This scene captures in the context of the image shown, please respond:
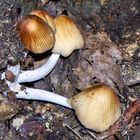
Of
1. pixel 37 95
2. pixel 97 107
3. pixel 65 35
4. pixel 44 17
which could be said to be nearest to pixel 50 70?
pixel 37 95

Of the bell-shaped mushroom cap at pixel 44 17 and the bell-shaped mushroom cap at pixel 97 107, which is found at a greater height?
the bell-shaped mushroom cap at pixel 44 17

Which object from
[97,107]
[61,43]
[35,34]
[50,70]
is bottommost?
[97,107]

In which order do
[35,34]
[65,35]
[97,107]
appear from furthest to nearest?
[65,35] < [97,107] < [35,34]

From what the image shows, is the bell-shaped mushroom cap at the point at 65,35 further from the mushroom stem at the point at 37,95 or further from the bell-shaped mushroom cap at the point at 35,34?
the mushroom stem at the point at 37,95

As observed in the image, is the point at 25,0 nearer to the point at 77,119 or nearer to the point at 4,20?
the point at 4,20

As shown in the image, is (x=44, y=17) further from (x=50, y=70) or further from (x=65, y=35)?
(x=50, y=70)

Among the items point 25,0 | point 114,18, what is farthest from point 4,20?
point 114,18

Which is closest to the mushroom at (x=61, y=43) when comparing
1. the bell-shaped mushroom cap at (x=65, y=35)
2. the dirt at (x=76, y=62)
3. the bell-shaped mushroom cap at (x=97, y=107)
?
the bell-shaped mushroom cap at (x=65, y=35)
